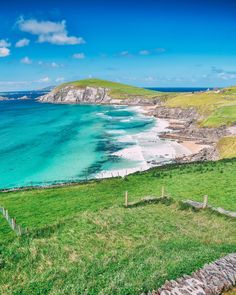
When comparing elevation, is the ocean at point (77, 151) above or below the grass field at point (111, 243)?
below

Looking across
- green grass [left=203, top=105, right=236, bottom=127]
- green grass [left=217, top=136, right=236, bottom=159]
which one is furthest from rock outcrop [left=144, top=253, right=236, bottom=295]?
green grass [left=203, top=105, right=236, bottom=127]

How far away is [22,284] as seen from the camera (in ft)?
64.1

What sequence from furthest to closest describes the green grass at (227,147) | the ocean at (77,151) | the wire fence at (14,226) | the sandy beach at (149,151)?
the sandy beach at (149,151) < the ocean at (77,151) < the green grass at (227,147) < the wire fence at (14,226)

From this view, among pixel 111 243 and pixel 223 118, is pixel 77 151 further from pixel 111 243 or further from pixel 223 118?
pixel 111 243

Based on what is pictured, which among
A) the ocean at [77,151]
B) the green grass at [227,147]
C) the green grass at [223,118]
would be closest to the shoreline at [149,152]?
the ocean at [77,151]

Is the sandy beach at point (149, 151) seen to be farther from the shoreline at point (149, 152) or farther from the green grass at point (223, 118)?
the green grass at point (223, 118)

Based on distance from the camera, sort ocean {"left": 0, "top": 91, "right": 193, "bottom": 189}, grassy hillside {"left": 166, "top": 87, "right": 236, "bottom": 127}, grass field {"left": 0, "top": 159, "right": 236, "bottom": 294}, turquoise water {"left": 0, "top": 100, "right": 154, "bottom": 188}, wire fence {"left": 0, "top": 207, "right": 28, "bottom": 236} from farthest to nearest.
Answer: grassy hillside {"left": 166, "top": 87, "right": 236, "bottom": 127}, turquoise water {"left": 0, "top": 100, "right": 154, "bottom": 188}, ocean {"left": 0, "top": 91, "right": 193, "bottom": 189}, wire fence {"left": 0, "top": 207, "right": 28, "bottom": 236}, grass field {"left": 0, "top": 159, "right": 236, "bottom": 294}

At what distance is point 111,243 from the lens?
24859mm

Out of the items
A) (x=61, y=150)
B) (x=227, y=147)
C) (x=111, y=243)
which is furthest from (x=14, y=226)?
(x=61, y=150)

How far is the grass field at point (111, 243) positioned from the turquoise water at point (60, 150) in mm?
26881

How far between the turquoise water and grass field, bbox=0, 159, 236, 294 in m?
26.9

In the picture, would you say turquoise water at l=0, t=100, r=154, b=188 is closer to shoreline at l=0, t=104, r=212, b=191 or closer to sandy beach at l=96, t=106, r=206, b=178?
shoreline at l=0, t=104, r=212, b=191

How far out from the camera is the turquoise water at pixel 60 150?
231ft

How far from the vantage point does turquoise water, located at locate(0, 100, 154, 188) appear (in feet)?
231
